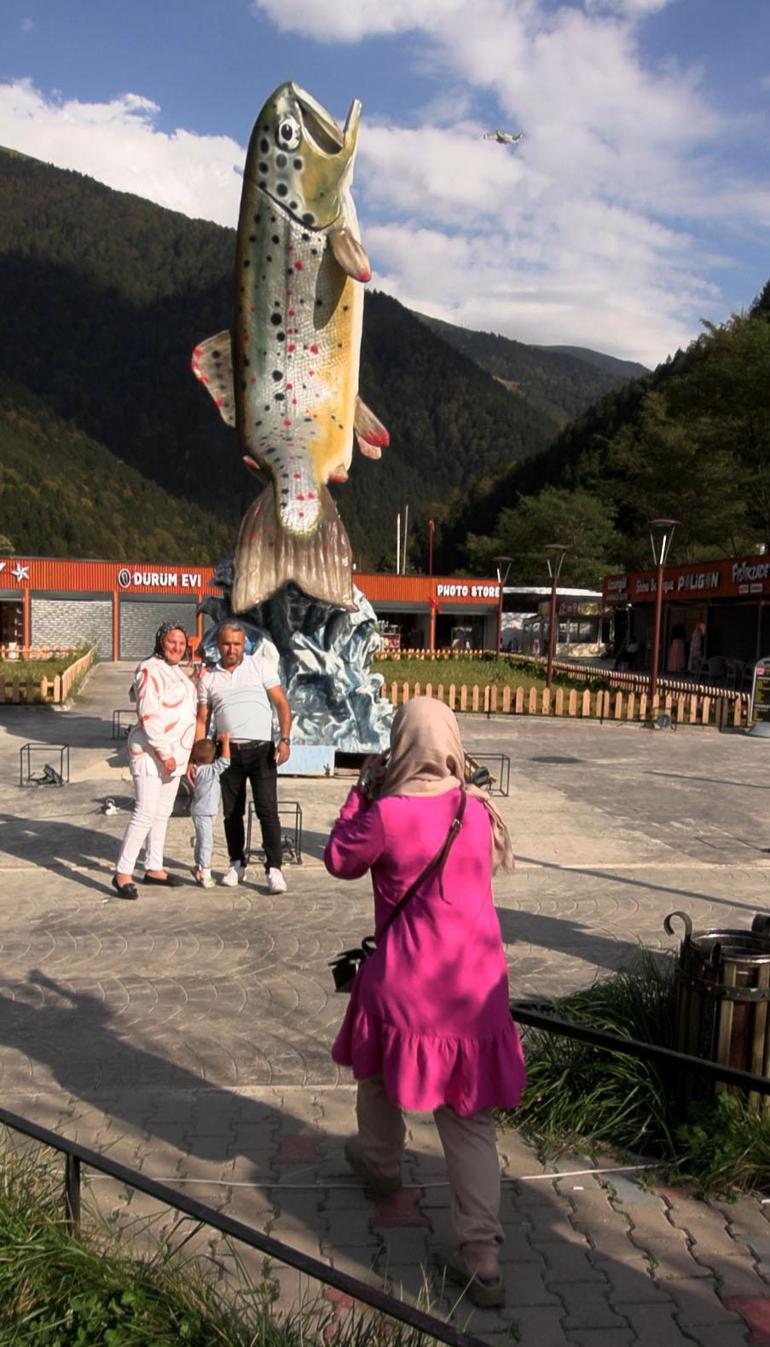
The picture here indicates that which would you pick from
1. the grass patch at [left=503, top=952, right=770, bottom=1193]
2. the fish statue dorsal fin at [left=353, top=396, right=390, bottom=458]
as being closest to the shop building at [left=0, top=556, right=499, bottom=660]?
the fish statue dorsal fin at [left=353, top=396, right=390, bottom=458]

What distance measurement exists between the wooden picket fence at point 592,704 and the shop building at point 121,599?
17117 millimetres

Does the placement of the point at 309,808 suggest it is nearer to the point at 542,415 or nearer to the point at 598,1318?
the point at 598,1318

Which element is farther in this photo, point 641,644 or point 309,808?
point 641,644

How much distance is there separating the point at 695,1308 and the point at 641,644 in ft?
120

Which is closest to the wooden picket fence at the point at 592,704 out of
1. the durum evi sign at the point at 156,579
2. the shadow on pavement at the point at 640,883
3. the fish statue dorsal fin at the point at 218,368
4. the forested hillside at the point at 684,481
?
the fish statue dorsal fin at the point at 218,368

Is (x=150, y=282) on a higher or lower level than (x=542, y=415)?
higher

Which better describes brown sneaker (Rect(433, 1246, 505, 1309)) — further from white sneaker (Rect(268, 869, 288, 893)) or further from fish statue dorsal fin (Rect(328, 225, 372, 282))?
fish statue dorsal fin (Rect(328, 225, 372, 282))

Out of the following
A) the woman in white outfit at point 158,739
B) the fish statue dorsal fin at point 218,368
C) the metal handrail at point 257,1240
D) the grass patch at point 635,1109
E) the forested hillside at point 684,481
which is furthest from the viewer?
the forested hillside at point 684,481

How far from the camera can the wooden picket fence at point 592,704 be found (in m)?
18.5

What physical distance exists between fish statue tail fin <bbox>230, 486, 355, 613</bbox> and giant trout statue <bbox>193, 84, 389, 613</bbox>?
0.04 feet

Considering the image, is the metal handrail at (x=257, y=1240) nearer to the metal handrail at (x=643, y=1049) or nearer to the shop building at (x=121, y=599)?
the metal handrail at (x=643, y=1049)

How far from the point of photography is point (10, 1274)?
2.54 metres

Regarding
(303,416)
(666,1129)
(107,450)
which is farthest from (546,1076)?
(107,450)

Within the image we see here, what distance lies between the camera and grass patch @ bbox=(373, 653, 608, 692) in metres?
23.5
